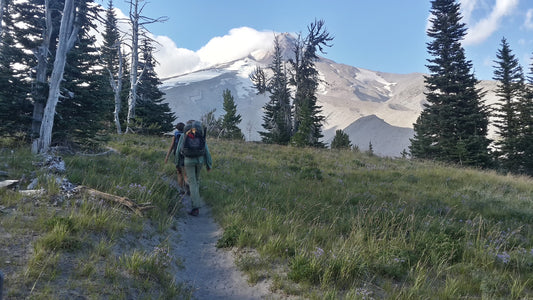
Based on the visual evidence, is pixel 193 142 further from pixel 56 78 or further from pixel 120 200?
pixel 56 78

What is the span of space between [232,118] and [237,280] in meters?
41.9

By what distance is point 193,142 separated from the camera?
6.70m

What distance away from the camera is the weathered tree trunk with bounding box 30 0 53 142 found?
34.8 ft

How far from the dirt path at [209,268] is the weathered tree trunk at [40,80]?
31.0 ft

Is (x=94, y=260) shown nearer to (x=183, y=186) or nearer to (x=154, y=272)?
(x=154, y=272)

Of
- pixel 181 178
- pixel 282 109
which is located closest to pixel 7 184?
pixel 181 178

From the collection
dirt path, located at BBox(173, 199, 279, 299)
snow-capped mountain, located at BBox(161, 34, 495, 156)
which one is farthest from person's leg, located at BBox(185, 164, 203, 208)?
snow-capped mountain, located at BBox(161, 34, 495, 156)

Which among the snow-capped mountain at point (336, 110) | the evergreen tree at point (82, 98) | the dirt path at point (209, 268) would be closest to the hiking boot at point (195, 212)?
the dirt path at point (209, 268)

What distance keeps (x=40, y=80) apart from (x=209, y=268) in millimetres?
12333

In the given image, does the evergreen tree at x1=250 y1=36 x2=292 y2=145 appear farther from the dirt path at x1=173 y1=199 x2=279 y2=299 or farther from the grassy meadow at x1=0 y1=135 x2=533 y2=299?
the dirt path at x1=173 y1=199 x2=279 y2=299

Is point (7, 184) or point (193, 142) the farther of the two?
point (193, 142)

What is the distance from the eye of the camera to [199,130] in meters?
6.82

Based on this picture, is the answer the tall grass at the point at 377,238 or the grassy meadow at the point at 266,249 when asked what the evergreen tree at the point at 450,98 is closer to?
the tall grass at the point at 377,238

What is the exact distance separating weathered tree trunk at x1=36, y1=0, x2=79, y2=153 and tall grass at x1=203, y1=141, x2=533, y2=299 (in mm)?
5997
